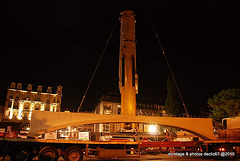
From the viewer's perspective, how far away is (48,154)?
44.3ft

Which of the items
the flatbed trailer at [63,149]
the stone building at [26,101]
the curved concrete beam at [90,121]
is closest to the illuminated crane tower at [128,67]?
the curved concrete beam at [90,121]

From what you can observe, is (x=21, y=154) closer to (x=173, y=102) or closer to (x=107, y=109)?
(x=173, y=102)

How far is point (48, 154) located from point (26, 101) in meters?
51.2

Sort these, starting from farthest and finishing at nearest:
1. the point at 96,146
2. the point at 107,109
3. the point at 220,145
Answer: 1. the point at 107,109
2. the point at 220,145
3. the point at 96,146

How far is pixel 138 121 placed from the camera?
1752cm

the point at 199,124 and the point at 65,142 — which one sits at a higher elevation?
the point at 199,124

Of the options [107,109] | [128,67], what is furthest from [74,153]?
[107,109]

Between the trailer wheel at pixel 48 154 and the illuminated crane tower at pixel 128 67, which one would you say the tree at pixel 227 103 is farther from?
the trailer wheel at pixel 48 154

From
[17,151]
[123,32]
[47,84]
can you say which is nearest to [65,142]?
[17,151]

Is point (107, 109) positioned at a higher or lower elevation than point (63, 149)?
higher

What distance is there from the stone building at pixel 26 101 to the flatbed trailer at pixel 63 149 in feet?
155

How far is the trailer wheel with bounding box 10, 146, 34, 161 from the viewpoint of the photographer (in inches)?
507

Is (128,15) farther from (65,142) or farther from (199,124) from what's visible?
(65,142)

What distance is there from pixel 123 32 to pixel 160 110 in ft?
157
